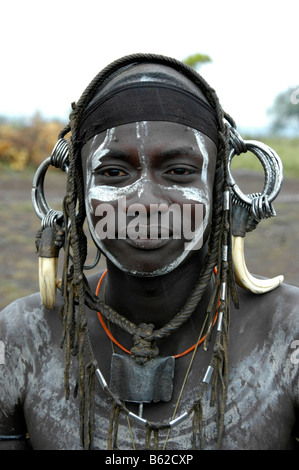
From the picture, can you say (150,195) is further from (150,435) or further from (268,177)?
(150,435)

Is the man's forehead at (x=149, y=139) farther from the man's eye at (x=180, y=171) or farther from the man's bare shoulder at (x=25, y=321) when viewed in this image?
the man's bare shoulder at (x=25, y=321)

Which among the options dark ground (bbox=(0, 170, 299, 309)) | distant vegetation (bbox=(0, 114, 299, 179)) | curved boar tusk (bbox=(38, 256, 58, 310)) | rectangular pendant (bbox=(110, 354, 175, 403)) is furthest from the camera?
distant vegetation (bbox=(0, 114, 299, 179))

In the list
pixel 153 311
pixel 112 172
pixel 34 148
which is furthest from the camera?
pixel 34 148

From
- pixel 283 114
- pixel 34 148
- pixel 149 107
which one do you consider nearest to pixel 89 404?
pixel 149 107

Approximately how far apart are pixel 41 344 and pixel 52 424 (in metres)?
0.33

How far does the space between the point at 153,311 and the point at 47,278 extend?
450 millimetres

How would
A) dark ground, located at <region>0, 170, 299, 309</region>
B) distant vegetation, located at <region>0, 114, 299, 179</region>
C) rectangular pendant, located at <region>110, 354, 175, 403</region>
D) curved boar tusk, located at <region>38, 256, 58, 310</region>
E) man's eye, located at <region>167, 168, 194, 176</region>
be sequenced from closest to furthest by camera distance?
man's eye, located at <region>167, 168, 194, 176</region> < rectangular pendant, located at <region>110, 354, 175, 403</region> < curved boar tusk, located at <region>38, 256, 58, 310</region> < dark ground, located at <region>0, 170, 299, 309</region> < distant vegetation, located at <region>0, 114, 299, 179</region>

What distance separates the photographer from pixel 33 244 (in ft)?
28.0

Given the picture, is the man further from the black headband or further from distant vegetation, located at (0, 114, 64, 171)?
distant vegetation, located at (0, 114, 64, 171)

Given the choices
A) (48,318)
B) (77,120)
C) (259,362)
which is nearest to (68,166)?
(77,120)

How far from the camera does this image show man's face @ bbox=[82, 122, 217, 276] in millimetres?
2039

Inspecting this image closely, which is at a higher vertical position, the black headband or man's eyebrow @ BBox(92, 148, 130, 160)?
the black headband

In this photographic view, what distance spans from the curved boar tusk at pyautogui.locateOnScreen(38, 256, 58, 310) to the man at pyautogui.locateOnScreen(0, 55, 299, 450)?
2 cm

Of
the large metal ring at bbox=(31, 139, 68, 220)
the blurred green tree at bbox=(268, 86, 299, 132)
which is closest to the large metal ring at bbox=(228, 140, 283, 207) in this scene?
the large metal ring at bbox=(31, 139, 68, 220)
